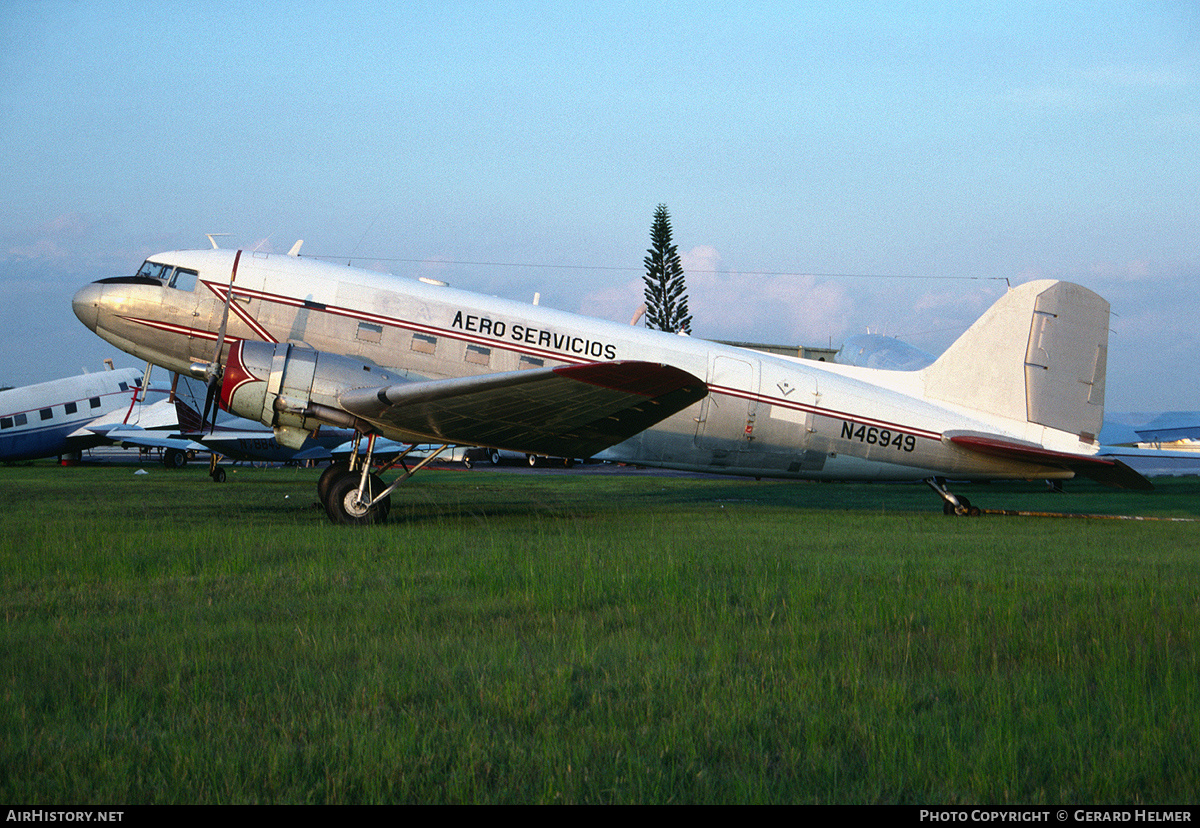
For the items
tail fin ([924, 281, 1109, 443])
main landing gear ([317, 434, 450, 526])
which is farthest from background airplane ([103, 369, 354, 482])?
tail fin ([924, 281, 1109, 443])

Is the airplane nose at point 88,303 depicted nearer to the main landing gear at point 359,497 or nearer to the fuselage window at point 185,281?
the fuselage window at point 185,281

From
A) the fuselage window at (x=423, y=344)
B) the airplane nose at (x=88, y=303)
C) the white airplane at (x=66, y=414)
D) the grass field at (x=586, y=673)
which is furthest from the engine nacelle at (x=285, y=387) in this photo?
the white airplane at (x=66, y=414)

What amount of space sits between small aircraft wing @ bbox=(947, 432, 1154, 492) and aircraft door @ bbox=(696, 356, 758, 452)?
12.8ft

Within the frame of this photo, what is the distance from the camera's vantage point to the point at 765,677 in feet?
13.8

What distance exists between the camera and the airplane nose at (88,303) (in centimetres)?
1278

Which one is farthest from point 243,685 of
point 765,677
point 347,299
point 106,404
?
point 106,404

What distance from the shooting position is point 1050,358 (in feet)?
49.3

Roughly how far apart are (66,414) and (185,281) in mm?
26844

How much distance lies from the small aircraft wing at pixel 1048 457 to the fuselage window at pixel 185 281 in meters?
13.1

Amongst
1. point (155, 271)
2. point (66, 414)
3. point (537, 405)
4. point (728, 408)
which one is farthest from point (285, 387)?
point (66, 414)

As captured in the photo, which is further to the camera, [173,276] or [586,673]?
[173,276]

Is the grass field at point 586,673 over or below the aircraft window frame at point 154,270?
below

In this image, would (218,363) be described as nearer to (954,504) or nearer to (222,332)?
(222,332)

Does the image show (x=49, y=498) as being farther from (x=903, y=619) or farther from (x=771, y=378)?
(x=903, y=619)
